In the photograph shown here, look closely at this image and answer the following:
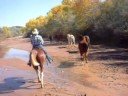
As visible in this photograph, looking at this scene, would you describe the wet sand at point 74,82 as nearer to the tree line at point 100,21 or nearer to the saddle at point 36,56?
the saddle at point 36,56

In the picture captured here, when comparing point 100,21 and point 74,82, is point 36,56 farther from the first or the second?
point 100,21

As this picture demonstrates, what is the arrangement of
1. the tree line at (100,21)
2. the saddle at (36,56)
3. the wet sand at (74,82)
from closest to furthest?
the wet sand at (74,82)
the saddle at (36,56)
the tree line at (100,21)

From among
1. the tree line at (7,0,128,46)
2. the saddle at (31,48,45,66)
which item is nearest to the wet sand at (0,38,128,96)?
the saddle at (31,48,45,66)

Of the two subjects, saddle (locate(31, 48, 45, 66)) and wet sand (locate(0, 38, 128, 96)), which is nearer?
wet sand (locate(0, 38, 128, 96))

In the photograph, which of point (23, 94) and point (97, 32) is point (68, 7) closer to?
point (97, 32)

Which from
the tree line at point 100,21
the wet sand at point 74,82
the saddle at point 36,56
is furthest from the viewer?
the tree line at point 100,21

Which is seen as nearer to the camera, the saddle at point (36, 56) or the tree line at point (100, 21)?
the saddle at point (36, 56)

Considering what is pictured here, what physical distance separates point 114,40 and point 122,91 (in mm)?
22950

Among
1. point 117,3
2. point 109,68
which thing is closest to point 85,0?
point 117,3

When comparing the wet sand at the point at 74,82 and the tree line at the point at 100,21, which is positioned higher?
the tree line at the point at 100,21

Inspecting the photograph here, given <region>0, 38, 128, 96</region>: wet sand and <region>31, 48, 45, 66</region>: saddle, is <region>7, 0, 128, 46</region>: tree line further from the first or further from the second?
<region>31, 48, 45, 66</region>: saddle

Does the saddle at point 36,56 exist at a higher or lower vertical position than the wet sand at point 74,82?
higher

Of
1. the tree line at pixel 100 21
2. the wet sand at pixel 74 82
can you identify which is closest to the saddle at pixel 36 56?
the wet sand at pixel 74 82

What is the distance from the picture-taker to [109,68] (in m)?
16.7
